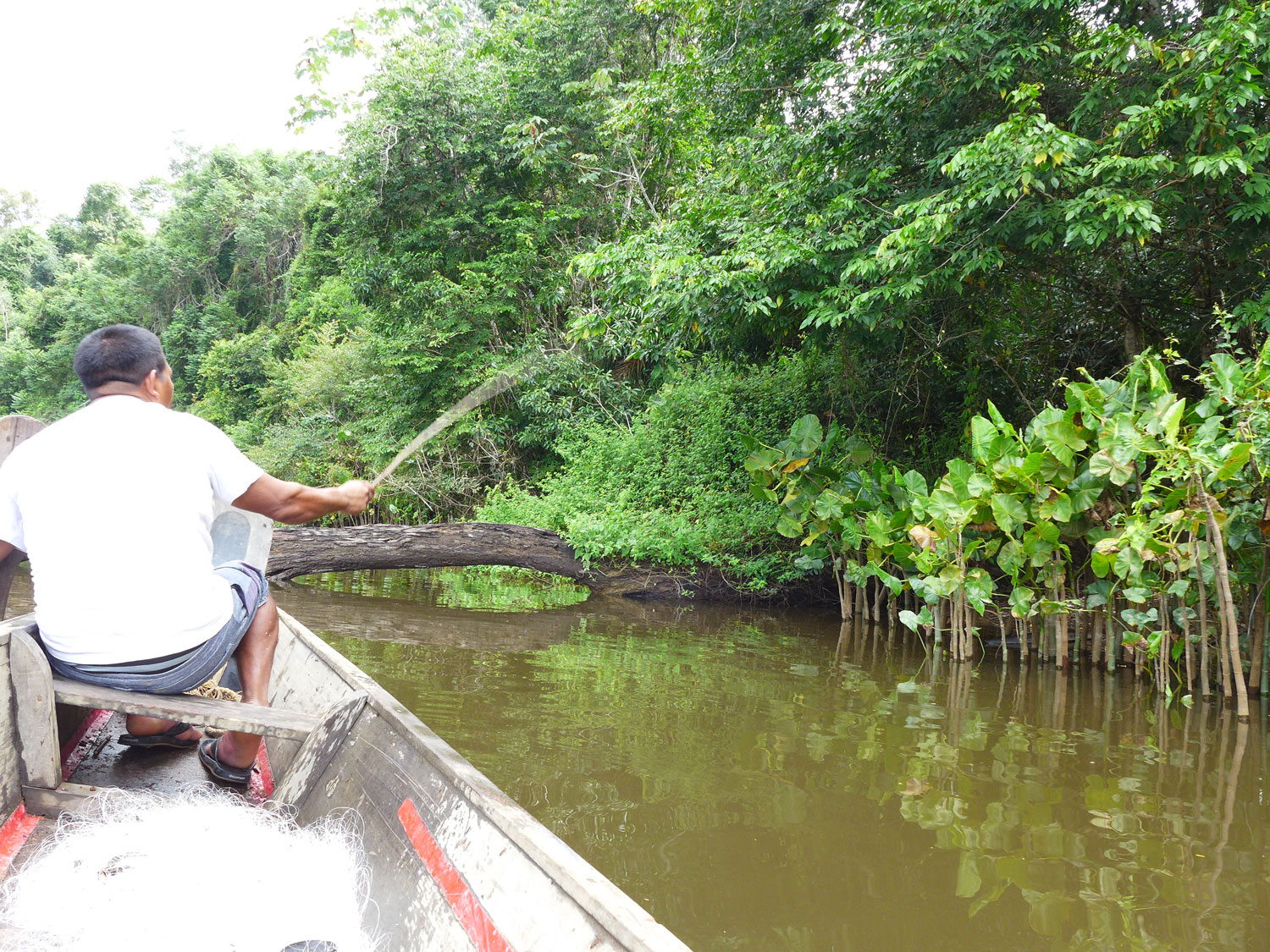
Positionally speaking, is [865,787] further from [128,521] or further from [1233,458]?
[128,521]

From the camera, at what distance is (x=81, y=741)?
3.14 metres

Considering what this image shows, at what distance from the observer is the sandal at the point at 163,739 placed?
3.08 m

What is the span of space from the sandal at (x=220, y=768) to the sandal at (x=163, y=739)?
33 centimetres

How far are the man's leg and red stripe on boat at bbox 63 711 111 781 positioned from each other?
2.04 ft

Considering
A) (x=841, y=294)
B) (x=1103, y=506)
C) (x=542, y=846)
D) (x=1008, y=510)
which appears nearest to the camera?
(x=542, y=846)

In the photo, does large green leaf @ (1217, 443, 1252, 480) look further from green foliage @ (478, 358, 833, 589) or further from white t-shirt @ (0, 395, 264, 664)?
green foliage @ (478, 358, 833, 589)

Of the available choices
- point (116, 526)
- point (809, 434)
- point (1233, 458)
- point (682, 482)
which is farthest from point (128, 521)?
point (682, 482)

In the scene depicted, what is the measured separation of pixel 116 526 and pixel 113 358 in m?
0.52

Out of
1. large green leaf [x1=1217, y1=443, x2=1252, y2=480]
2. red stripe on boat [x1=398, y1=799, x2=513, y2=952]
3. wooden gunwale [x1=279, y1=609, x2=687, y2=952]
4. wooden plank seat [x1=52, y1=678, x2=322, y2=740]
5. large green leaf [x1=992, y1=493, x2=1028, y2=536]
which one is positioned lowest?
red stripe on boat [x1=398, y1=799, x2=513, y2=952]

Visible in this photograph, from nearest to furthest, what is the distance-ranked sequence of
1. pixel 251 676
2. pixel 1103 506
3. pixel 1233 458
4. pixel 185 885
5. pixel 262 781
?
pixel 185 885, pixel 251 676, pixel 262 781, pixel 1233 458, pixel 1103 506

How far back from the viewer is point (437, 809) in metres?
1.97

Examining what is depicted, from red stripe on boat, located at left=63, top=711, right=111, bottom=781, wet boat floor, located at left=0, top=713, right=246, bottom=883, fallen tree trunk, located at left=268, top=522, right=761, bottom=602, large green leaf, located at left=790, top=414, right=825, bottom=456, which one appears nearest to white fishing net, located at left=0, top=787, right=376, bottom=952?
wet boat floor, located at left=0, top=713, right=246, bottom=883

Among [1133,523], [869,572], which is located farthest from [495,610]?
[1133,523]

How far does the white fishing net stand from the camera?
179cm
